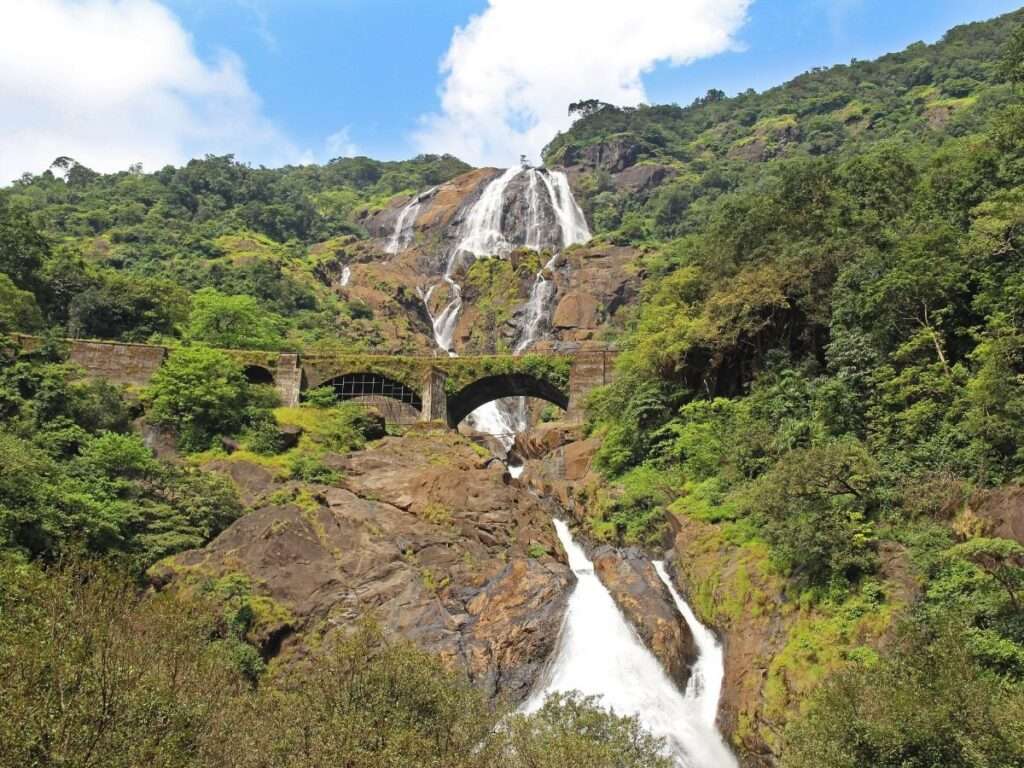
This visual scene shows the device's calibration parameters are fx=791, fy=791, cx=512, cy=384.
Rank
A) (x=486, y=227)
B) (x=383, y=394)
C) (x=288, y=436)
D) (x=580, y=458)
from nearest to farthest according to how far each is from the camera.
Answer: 1. (x=288, y=436)
2. (x=580, y=458)
3. (x=383, y=394)
4. (x=486, y=227)

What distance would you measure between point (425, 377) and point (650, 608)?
83.2 feet

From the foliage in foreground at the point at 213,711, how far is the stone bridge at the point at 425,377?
1106 inches

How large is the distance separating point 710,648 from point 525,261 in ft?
197

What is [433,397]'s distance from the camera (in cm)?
4603

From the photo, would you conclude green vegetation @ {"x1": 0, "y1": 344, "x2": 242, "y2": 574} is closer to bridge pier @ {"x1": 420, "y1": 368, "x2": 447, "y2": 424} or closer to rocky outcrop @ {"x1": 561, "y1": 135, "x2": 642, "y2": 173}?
bridge pier @ {"x1": 420, "y1": 368, "x2": 447, "y2": 424}

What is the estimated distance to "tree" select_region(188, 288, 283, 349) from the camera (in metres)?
52.4

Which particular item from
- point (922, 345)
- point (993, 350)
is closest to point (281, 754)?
point (993, 350)

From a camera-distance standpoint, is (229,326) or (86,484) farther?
(229,326)

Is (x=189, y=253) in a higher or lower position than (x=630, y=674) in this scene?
higher

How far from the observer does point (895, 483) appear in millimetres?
21969

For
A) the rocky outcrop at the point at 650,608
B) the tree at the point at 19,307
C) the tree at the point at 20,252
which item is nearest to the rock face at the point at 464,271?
the tree at the point at 20,252

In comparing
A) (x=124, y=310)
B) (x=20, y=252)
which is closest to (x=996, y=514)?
(x=124, y=310)

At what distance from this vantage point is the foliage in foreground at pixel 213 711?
510 inches

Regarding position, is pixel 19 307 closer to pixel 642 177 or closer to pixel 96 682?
pixel 96 682
